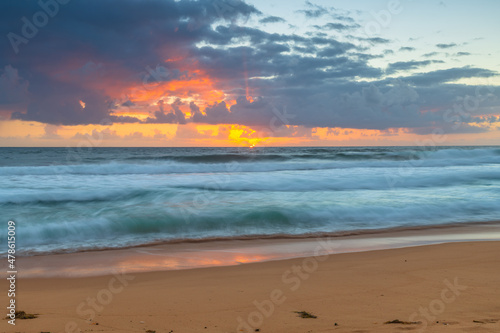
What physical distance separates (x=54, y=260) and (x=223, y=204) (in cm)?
634

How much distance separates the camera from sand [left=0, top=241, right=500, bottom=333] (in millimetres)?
3676

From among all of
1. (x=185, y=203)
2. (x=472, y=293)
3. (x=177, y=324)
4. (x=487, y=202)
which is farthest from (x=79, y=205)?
(x=487, y=202)

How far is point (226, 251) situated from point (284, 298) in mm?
2961

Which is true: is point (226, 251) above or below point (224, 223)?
below

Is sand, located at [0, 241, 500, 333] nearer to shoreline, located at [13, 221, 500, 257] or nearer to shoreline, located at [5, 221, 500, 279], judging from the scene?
shoreline, located at [5, 221, 500, 279]

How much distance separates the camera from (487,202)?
508 inches

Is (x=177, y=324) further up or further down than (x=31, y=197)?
further down

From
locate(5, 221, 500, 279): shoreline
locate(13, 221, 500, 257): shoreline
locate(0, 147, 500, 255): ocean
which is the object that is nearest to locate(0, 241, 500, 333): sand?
locate(5, 221, 500, 279): shoreline

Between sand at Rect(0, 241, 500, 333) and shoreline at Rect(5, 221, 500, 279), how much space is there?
1.57 feet

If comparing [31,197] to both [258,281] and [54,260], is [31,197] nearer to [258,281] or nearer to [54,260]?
[54,260]

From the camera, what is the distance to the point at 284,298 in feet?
14.7

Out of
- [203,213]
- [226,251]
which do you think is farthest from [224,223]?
[226,251]

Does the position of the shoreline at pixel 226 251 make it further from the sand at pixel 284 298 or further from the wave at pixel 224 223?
the wave at pixel 224 223

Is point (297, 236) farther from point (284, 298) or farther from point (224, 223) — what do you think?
point (284, 298)
